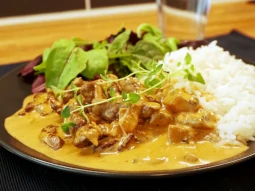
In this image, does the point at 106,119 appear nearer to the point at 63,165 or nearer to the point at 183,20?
the point at 63,165

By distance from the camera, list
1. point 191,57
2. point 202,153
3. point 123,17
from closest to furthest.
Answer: point 202,153 < point 191,57 < point 123,17

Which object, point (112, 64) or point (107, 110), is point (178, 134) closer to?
point (107, 110)

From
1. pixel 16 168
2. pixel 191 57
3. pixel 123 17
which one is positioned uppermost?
pixel 191 57

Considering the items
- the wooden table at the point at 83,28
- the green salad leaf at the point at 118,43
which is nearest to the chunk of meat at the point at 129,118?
the green salad leaf at the point at 118,43

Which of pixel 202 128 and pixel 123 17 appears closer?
pixel 202 128

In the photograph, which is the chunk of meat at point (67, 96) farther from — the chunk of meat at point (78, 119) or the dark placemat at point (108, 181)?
the dark placemat at point (108, 181)

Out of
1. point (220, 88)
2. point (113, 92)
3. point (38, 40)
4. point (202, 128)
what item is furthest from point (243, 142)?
point (38, 40)
